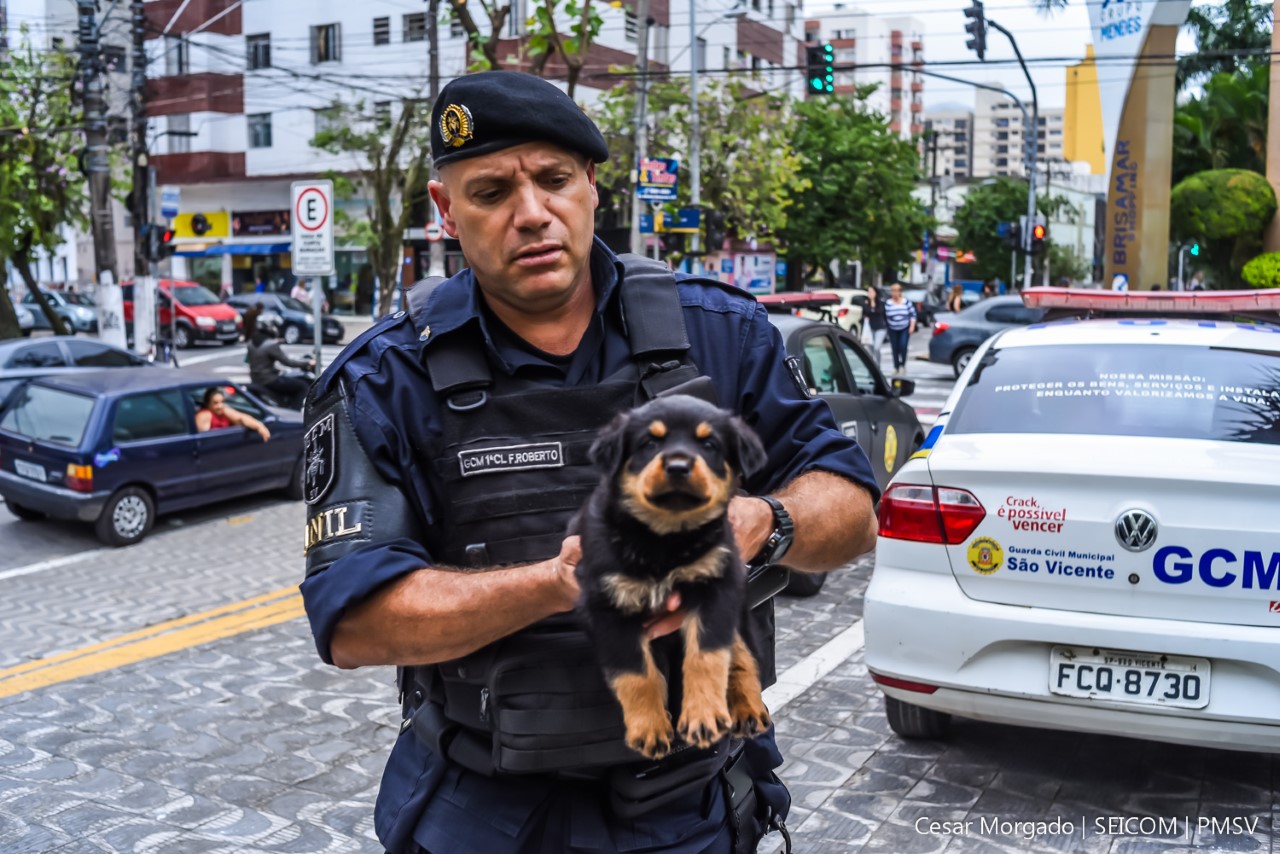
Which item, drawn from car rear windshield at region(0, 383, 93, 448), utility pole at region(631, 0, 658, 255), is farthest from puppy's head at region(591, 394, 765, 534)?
utility pole at region(631, 0, 658, 255)

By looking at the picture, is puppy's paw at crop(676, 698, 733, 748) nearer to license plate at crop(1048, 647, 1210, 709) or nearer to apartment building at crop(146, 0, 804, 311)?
license plate at crop(1048, 647, 1210, 709)

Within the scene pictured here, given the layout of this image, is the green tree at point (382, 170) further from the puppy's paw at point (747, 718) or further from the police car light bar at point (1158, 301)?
the puppy's paw at point (747, 718)

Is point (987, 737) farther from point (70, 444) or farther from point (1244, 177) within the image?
point (1244, 177)

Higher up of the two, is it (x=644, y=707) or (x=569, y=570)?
(x=569, y=570)

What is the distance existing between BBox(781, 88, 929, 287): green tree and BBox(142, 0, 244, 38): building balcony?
20.5m

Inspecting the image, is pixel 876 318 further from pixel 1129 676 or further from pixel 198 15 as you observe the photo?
pixel 198 15

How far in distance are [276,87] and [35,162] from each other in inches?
693

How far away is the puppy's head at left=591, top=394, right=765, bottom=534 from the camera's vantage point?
1740mm

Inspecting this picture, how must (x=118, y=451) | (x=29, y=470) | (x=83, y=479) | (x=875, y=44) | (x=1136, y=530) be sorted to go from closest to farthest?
(x=1136, y=530) → (x=83, y=479) → (x=118, y=451) → (x=29, y=470) → (x=875, y=44)

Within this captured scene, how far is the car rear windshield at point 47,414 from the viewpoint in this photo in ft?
36.0

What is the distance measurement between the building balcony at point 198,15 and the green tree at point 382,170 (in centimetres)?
681

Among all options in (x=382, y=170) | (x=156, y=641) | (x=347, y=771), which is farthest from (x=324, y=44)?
(x=347, y=771)

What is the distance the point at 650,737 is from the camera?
5.74ft

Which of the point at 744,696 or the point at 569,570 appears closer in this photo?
the point at 569,570
